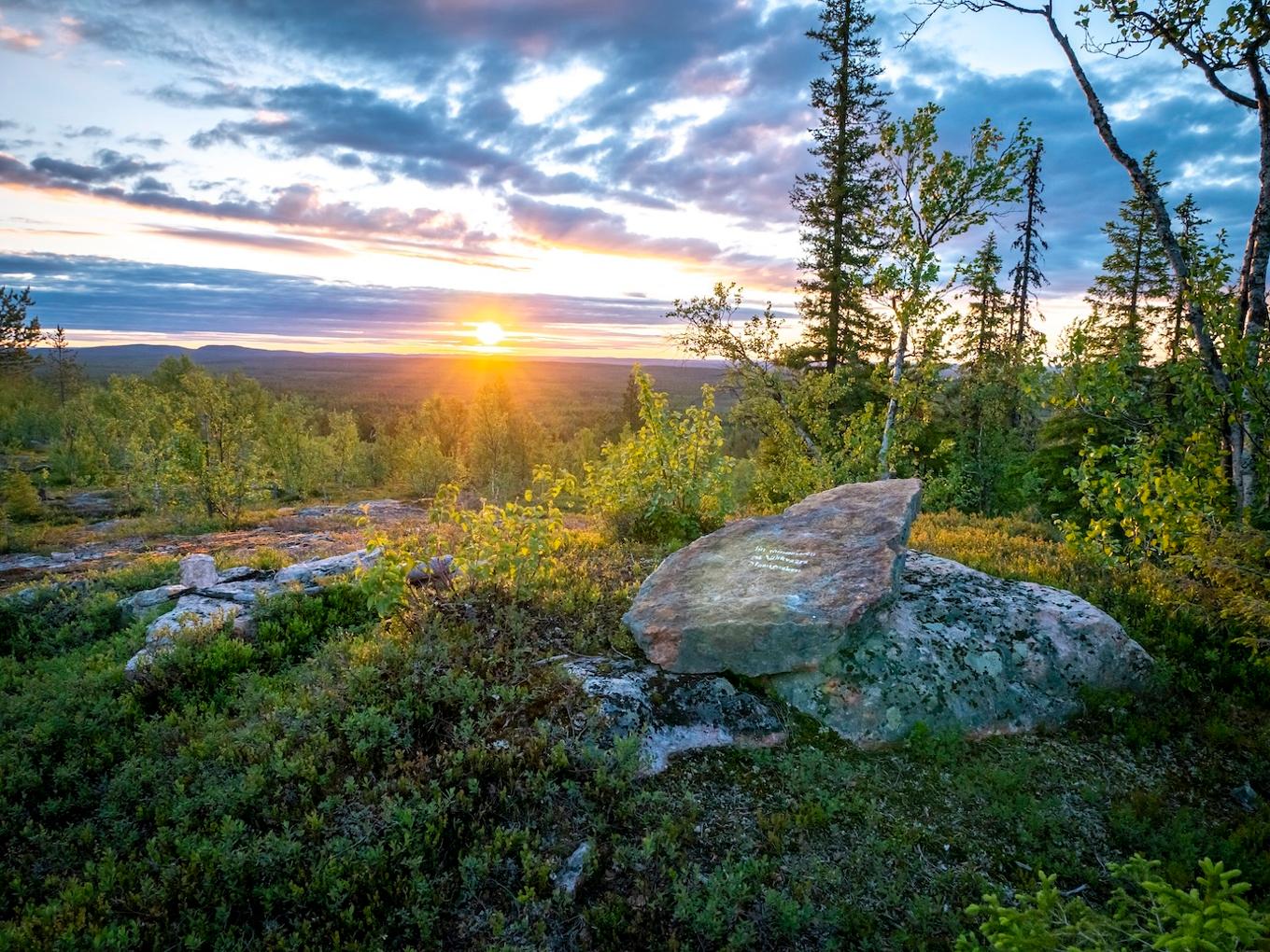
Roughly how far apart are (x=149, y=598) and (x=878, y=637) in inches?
450

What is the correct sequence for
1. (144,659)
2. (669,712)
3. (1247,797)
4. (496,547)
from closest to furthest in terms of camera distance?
(1247,797) < (669,712) < (144,659) < (496,547)

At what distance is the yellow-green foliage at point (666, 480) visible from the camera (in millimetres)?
12641

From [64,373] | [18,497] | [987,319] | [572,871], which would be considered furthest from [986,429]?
[64,373]

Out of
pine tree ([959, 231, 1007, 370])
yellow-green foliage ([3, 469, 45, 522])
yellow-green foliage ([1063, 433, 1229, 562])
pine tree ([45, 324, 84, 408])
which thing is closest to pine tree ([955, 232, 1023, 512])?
pine tree ([959, 231, 1007, 370])

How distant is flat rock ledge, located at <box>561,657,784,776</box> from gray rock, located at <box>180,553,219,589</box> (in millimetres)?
7556

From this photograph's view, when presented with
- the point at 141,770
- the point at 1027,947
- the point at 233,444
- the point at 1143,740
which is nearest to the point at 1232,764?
the point at 1143,740

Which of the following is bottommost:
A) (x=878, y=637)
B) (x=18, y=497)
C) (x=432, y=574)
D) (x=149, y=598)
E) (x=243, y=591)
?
(x=18, y=497)

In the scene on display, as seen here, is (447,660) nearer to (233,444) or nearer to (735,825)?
(735,825)

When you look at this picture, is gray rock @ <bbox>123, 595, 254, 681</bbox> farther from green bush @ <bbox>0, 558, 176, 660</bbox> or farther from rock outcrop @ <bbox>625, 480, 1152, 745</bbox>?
rock outcrop @ <bbox>625, 480, 1152, 745</bbox>

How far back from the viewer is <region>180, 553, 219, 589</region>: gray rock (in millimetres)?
10711

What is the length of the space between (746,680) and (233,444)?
95.0ft

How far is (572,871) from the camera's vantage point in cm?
501

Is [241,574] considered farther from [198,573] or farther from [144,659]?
[144,659]

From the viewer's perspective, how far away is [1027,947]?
250 cm
